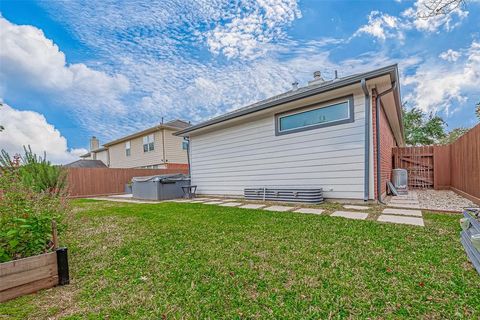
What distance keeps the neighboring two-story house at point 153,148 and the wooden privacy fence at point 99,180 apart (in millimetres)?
1379

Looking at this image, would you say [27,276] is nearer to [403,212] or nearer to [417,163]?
[403,212]

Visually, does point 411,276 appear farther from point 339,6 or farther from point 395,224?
point 339,6

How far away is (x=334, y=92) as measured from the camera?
5.45 meters

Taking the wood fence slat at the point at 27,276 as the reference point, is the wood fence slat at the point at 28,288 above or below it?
below

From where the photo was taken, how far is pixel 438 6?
365cm

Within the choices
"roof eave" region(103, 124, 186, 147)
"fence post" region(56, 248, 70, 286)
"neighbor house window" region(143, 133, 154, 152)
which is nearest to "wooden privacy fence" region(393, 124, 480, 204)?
"fence post" region(56, 248, 70, 286)

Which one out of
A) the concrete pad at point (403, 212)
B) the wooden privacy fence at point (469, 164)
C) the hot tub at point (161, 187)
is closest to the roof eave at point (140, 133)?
the hot tub at point (161, 187)

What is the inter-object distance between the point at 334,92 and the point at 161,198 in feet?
23.4

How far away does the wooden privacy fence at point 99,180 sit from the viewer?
12617mm

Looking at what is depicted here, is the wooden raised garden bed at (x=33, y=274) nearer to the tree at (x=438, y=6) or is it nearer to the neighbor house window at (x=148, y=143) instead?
the tree at (x=438, y=6)

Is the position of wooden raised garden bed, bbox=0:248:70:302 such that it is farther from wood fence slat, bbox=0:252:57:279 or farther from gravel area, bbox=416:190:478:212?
gravel area, bbox=416:190:478:212

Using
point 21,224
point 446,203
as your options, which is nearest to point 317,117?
point 446,203

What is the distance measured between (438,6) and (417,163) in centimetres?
805

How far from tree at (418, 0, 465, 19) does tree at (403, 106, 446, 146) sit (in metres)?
18.0
